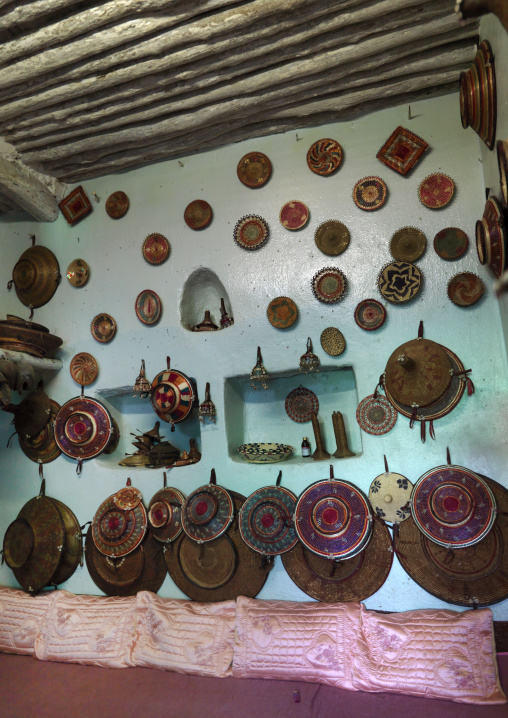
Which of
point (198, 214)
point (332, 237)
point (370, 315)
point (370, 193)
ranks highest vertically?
point (198, 214)

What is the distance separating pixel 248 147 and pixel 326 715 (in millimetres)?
3266

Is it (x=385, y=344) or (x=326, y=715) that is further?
(x=385, y=344)

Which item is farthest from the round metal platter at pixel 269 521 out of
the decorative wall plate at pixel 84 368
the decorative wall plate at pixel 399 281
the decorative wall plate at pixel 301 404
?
the decorative wall plate at pixel 84 368

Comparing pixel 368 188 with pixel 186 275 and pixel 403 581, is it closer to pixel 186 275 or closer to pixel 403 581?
pixel 186 275

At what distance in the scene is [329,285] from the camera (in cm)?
304

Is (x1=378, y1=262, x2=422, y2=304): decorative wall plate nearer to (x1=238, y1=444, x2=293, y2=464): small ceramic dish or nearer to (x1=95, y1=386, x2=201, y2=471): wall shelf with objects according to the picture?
(x1=238, y1=444, x2=293, y2=464): small ceramic dish

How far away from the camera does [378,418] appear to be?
112 inches

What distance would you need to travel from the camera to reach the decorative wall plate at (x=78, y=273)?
3.70m

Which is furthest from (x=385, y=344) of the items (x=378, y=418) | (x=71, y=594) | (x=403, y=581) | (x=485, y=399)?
(x=71, y=594)

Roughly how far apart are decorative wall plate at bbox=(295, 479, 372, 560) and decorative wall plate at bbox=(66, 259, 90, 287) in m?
2.22

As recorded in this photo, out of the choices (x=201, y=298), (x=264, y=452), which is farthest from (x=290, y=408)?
(x=201, y=298)

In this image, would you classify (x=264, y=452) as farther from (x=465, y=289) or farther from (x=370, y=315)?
(x=465, y=289)

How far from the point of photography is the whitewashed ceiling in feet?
7.89

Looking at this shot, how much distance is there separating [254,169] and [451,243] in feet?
4.45
